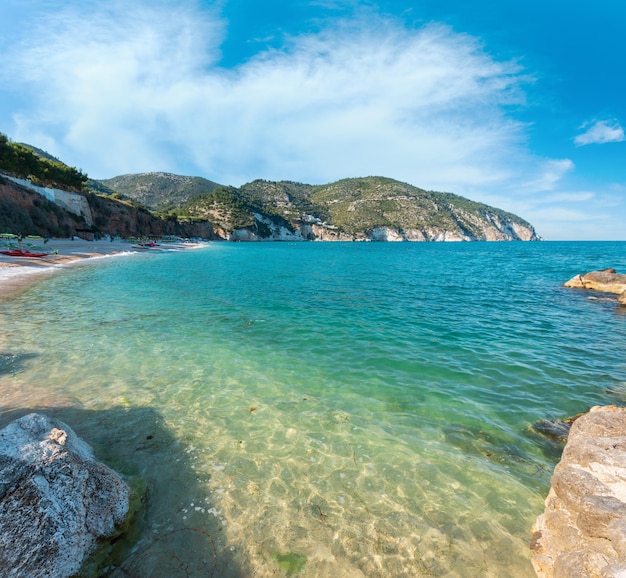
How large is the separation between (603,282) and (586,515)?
113ft

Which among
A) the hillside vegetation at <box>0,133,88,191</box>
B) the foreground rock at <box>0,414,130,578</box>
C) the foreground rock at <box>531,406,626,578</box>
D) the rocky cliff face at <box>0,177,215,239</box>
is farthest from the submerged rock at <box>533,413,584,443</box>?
the hillside vegetation at <box>0,133,88,191</box>

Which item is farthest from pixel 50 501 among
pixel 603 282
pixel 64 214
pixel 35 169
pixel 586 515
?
pixel 35 169

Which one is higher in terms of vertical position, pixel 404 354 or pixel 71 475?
pixel 71 475

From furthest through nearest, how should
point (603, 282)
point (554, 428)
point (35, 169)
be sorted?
point (35, 169) → point (603, 282) → point (554, 428)

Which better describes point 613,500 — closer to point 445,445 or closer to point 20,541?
point 445,445

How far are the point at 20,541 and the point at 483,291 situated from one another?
31427 millimetres

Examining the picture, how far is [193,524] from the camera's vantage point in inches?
186

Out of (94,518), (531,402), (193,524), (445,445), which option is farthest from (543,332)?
(94,518)

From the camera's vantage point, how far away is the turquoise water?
4555mm

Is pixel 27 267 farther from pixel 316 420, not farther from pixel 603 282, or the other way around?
pixel 603 282

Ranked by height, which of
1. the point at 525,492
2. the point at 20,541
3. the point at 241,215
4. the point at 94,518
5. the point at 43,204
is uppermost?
the point at 241,215

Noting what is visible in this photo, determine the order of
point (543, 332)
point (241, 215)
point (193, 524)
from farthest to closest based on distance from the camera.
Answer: point (241, 215) < point (543, 332) < point (193, 524)

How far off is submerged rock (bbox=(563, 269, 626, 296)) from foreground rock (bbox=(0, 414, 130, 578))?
37.3 metres

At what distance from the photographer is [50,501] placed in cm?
377
